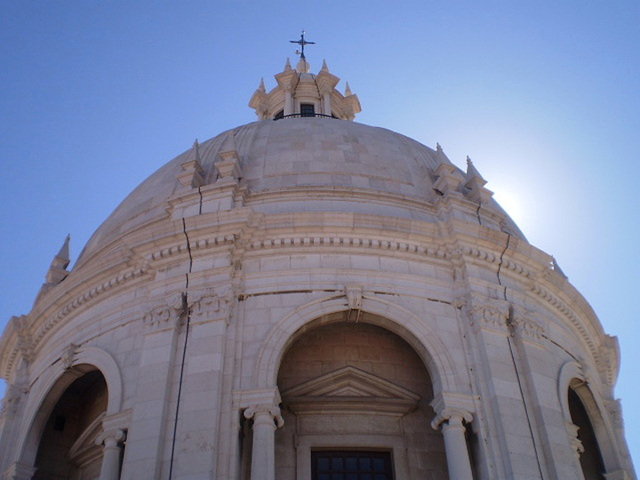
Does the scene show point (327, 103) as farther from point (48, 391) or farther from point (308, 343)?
point (48, 391)

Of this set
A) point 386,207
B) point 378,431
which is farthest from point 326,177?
point 378,431

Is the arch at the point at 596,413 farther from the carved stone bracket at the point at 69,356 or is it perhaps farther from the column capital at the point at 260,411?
the carved stone bracket at the point at 69,356

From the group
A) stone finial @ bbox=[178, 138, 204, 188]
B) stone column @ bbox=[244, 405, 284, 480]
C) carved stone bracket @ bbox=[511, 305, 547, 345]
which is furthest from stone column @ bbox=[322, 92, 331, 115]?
stone column @ bbox=[244, 405, 284, 480]

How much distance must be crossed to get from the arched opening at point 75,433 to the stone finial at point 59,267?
23.4 ft

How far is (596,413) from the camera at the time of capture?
82.3 feet

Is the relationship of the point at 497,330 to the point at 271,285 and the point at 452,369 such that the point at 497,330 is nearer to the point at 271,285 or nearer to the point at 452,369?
the point at 452,369

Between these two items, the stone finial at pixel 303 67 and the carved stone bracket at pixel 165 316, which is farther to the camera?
the stone finial at pixel 303 67

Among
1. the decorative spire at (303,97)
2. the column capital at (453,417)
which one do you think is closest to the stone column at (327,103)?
the decorative spire at (303,97)

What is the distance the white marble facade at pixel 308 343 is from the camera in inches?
742

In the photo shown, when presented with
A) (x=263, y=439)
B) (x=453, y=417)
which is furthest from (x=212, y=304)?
(x=453, y=417)

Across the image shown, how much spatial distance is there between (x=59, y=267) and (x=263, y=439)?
691 inches

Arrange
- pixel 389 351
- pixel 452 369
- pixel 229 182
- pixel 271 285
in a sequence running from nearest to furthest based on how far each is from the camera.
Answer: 1. pixel 452 369
2. pixel 271 285
3. pixel 389 351
4. pixel 229 182

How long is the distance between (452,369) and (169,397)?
824cm

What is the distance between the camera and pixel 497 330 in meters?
21.3
